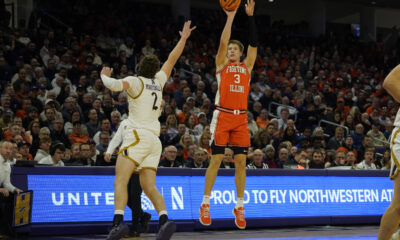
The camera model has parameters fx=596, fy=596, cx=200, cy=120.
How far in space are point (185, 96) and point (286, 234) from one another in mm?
6642

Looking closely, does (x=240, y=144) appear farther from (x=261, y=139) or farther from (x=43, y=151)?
(x=261, y=139)

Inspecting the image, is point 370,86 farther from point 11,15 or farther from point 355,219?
point 11,15

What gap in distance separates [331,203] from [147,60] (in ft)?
19.4

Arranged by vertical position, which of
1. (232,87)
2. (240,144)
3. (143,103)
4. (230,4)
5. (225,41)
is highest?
(230,4)

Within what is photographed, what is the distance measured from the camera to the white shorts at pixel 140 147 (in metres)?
6.61

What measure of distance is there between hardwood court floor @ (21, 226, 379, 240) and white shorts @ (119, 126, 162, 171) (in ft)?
7.58

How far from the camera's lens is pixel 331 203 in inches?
449

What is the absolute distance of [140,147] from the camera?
6.64m

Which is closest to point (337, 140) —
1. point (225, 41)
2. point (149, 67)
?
point (225, 41)

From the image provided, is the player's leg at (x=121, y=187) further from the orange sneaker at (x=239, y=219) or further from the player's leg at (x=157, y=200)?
the orange sneaker at (x=239, y=219)

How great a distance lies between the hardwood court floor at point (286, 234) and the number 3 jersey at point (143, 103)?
254 cm

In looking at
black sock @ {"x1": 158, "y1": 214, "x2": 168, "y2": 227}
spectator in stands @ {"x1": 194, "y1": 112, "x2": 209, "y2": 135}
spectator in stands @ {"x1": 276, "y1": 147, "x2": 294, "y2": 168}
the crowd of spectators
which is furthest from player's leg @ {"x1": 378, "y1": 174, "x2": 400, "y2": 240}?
spectator in stands @ {"x1": 194, "y1": 112, "x2": 209, "y2": 135}

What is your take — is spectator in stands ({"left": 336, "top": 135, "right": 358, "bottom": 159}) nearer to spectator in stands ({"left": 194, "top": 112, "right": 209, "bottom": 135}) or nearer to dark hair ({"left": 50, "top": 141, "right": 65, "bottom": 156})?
spectator in stands ({"left": 194, "top": 112, "right": 209, "bottom": 135})

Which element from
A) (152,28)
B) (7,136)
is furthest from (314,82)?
(7,136)
